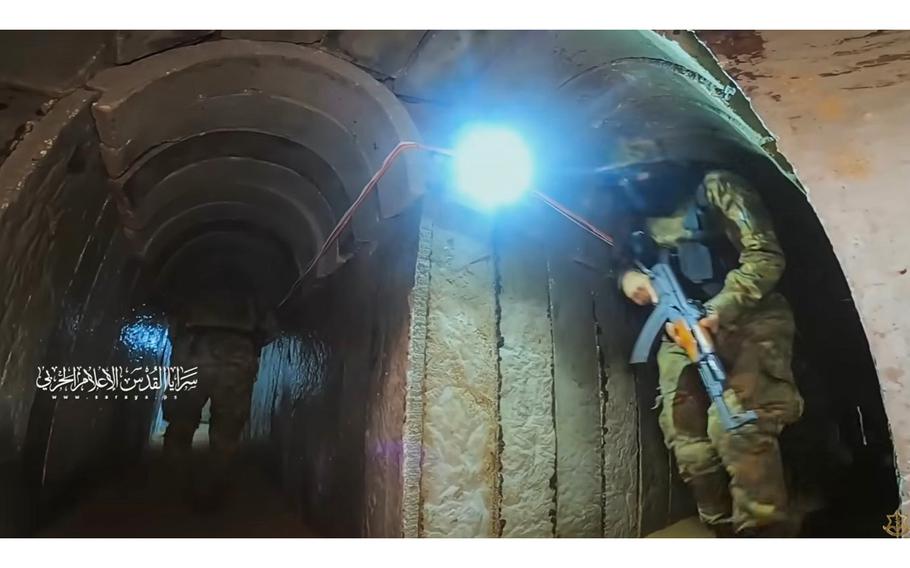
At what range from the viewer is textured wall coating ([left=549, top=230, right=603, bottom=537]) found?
1168 mm

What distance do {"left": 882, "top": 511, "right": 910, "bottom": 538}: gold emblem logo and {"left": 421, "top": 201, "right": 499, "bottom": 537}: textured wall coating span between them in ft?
1.97

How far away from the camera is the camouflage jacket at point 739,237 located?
118cm

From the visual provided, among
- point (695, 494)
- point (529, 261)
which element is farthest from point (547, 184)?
point (695, 494)

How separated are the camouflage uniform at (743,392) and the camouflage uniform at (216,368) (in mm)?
682

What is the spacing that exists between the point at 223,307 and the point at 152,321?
4.7 inches

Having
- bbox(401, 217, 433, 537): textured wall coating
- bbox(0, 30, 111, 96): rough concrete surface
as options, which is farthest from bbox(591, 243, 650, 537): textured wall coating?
bbox(0, 30, 111, 96): rough concrete surface

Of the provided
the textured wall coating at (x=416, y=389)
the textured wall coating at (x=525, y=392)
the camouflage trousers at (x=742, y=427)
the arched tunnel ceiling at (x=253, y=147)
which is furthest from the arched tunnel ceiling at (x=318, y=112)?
the camouflage trousers at (x=742, y=427)

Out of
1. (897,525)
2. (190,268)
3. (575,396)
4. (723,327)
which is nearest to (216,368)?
(190,268)

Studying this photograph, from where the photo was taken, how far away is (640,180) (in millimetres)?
1266

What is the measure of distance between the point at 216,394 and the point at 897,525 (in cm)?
108

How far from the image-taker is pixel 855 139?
1.16 m

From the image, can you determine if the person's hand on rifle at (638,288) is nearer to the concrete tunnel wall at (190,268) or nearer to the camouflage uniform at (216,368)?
the concrete tunnel wall at (190,268)

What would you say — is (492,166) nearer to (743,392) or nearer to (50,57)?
(743,392)
